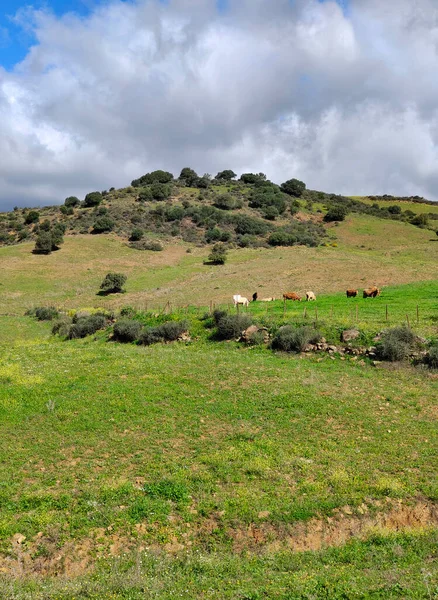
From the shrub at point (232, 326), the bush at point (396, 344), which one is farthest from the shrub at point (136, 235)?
the bush at point (396, 344)

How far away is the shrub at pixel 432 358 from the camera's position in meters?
18.5

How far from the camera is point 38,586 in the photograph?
7430 millimetres

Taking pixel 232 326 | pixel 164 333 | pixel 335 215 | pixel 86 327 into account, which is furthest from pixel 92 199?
pixel 232 326

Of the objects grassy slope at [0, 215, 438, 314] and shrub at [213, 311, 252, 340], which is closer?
shrub at [213, 311, 252, 340]

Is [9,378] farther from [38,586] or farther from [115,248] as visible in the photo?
[115,248]

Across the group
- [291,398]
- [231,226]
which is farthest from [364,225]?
[291,398]

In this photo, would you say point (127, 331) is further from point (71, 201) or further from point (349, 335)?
point (71, 201)

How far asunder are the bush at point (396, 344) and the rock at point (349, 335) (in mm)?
1367

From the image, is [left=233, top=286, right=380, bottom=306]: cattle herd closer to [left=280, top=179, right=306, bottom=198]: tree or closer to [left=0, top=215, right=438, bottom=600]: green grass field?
[left=0, top=215, right=438, bottom=600]: green grass field

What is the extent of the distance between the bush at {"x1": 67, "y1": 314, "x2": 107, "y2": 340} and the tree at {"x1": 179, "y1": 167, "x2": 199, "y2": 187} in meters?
79.8

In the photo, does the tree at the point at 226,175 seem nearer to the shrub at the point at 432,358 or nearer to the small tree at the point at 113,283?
the small tree at the point at 113,283

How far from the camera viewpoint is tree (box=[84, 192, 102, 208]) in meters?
85.1

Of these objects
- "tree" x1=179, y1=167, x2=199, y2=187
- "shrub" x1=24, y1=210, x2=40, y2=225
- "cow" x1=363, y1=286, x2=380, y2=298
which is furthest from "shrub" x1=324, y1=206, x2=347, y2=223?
"shrub" x1=24, y1=210, x2=40, y2=225

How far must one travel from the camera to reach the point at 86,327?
30500 mm
